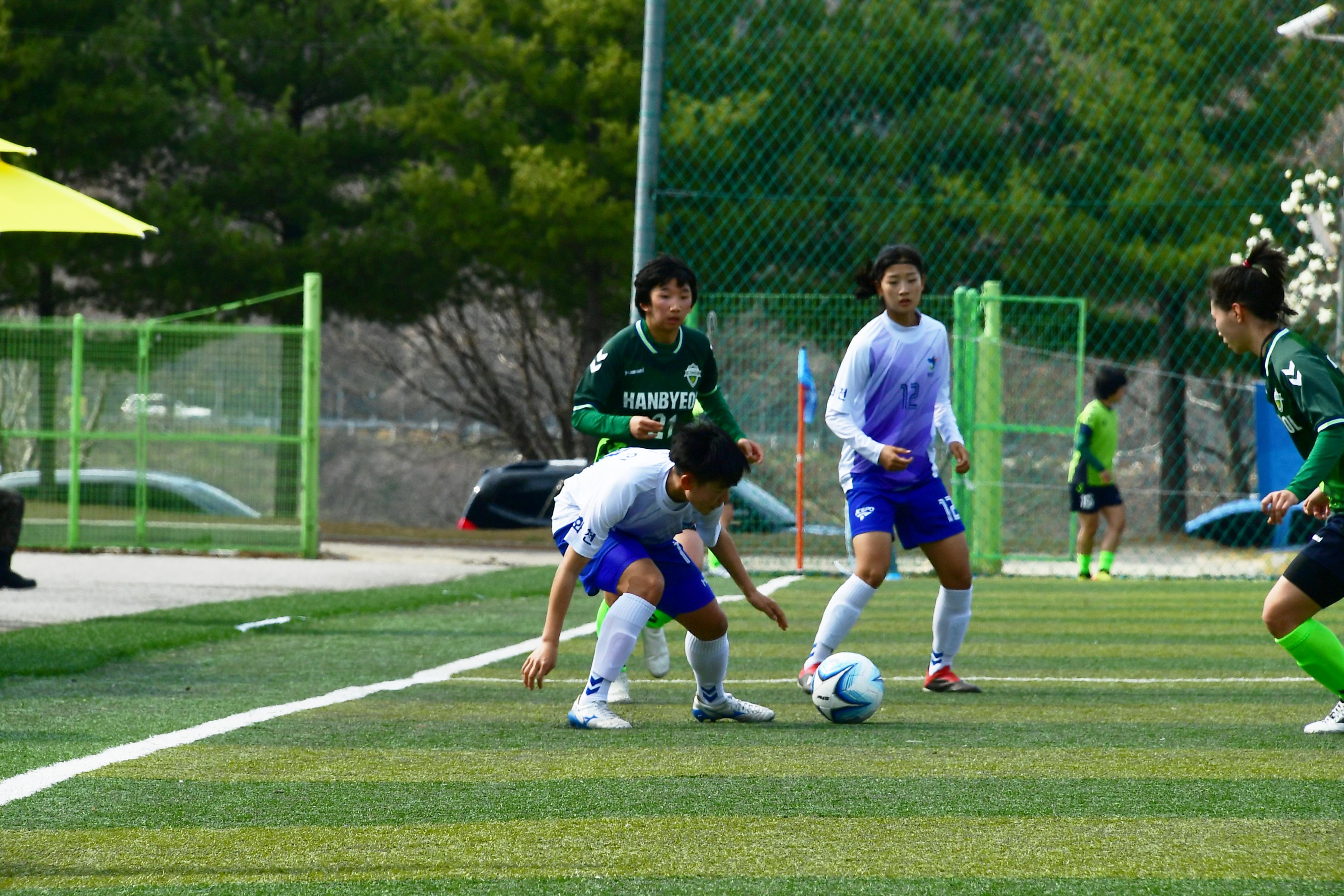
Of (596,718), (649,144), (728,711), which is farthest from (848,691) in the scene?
(649,144)

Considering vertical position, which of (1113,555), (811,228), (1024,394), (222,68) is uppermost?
(222,68)

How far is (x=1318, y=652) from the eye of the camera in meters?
5.67

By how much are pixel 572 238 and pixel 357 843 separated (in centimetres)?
2302

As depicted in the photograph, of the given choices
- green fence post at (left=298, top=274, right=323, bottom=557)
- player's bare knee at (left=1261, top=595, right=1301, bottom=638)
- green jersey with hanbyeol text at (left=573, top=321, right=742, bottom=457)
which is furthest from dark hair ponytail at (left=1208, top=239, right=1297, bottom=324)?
green fence post at (left=298, top=274, right=323, bottom=557)

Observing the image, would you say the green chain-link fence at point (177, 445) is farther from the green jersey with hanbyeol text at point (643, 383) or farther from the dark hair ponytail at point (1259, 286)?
the dark hair ponytail at point (1259, 286)

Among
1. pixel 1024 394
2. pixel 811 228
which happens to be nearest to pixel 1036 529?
pixel 1024 394

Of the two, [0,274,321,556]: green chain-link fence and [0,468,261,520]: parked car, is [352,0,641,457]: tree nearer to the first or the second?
[0,274,321,556]: green chain-link fence

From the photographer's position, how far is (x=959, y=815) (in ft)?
14.0

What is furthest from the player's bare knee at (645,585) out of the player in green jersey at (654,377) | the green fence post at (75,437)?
the green fence post at (75,437)

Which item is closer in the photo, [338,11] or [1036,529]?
[1036,529]

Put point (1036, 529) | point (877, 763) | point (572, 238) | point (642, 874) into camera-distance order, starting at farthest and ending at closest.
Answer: point (572, 238)
point (1036, 529)
point (877, 763)
point (642, 874)

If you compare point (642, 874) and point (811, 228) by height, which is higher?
point (811, 228)

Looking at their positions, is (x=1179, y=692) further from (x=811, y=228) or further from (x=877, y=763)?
(x=811, y=228)

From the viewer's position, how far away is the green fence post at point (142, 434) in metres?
18.6
